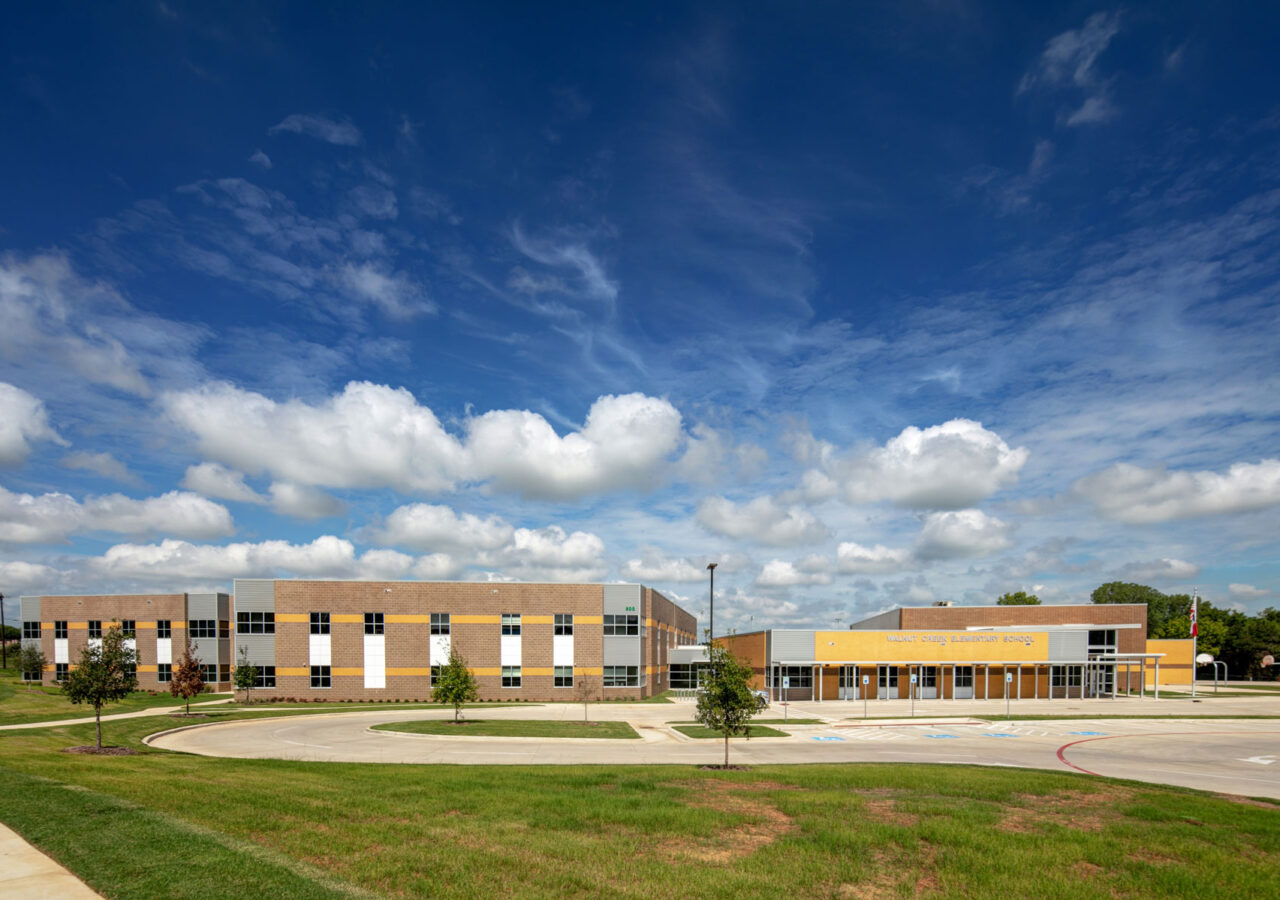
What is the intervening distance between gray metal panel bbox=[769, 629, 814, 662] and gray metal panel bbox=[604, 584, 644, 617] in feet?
38.3

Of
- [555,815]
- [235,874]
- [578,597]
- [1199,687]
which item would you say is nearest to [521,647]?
[578,597]

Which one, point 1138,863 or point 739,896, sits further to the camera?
point 1138,863

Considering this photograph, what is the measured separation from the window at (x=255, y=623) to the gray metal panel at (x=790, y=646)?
4111 cm

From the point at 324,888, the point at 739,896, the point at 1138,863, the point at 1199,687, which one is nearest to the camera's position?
the point at 324,888

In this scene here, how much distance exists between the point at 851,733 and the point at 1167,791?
18.9 metres

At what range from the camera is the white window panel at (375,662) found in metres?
57.4

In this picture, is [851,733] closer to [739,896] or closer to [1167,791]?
[1167,791]

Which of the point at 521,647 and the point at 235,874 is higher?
the point at 235,874

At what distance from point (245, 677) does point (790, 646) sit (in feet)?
141

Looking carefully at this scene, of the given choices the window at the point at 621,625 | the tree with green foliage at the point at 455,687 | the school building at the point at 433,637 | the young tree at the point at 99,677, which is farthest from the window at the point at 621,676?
the young tree at the point at 99,677

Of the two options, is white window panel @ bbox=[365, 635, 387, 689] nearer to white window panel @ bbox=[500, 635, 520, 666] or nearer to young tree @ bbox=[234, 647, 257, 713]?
young tree @ bbox=[234, 647, 257, 713]

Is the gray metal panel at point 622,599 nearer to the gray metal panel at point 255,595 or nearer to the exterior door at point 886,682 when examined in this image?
the exterior door at point 886,682

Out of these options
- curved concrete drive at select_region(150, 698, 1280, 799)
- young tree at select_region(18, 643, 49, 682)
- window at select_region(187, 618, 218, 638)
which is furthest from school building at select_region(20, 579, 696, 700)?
young tree at select_region(18, 643, 49, 682)

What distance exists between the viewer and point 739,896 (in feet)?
34.1
